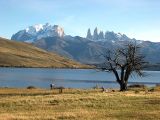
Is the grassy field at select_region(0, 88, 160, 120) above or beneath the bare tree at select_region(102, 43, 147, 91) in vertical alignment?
beneath

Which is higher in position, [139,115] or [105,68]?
[105,68]

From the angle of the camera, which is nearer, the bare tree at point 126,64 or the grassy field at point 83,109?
the grassy field at point 83,109

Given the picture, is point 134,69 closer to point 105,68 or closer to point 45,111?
point 105,68

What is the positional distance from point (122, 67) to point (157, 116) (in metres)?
49.5

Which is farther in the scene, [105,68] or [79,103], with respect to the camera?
[105,68]

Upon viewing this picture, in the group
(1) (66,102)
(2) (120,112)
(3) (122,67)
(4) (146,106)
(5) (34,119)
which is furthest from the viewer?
(3) (122,67)

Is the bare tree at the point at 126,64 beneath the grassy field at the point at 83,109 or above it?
above

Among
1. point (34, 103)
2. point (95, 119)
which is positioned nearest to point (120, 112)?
point (95, 119)

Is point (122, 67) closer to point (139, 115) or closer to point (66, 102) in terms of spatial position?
point (66, 102)

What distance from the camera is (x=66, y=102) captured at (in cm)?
5178

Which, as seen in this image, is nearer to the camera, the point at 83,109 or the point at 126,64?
the point at 83,109

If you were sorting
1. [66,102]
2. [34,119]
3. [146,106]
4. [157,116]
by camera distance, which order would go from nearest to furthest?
[34,119], [157,116], [146,106], [66,102]

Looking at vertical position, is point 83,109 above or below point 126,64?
below

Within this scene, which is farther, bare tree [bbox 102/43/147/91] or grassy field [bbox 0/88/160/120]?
bare tree [bbox 102/43/147/91]
